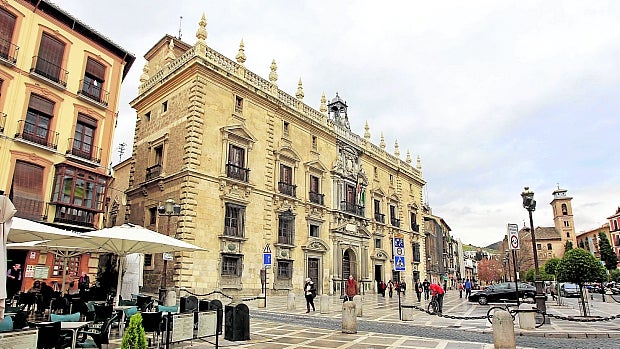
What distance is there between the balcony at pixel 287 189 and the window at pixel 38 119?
1220 centimetres

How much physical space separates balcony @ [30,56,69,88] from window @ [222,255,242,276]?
11364 millimetres

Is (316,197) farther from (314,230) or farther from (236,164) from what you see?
(236,164)

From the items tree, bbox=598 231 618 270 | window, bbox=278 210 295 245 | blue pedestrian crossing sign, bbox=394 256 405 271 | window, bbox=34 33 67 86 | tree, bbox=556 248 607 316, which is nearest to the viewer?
blue pedestrian crossing sign, bbox=394 256 405 271

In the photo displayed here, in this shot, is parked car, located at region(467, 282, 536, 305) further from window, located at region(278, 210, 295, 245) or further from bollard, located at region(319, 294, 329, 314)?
bollard, located at region(319, 294, 329, 314)

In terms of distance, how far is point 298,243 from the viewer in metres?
25.0

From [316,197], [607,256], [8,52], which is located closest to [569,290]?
[316,197]

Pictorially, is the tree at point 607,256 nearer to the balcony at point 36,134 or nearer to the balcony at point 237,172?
the balcony at point 237,172

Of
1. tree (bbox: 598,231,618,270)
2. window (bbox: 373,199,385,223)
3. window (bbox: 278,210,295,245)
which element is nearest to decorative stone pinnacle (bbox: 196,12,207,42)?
window (bbox: 278,210,295,245)

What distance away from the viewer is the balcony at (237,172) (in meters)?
21.3

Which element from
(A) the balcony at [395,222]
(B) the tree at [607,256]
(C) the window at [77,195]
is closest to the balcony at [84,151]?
(C) the window at [77,195]

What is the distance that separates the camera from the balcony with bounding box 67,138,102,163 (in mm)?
18469

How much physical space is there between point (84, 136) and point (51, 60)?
12.2ft

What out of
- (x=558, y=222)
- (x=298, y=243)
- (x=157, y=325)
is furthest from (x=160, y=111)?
(x=558, y=222)

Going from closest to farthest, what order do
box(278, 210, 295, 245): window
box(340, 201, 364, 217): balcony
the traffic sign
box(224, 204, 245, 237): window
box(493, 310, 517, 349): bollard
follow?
box(493, 310, 517, 349): bollard
the traffic sign
box(224, 204, 245, 237): window
box(278, 210, 295, 245): window
box(340, 201, 364, 217): balcony
